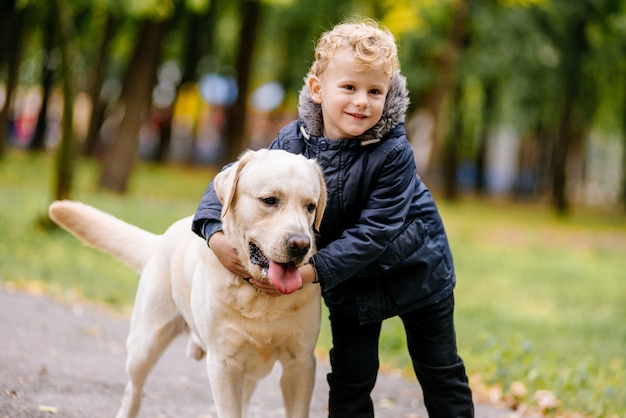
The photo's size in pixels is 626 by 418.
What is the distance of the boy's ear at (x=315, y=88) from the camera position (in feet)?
13.5

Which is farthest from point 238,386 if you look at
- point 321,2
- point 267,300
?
point 321,2

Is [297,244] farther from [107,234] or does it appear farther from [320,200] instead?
[107,234]

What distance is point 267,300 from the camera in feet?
12.4

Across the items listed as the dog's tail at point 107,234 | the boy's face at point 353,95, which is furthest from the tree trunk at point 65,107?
the boy's face at point 353,95

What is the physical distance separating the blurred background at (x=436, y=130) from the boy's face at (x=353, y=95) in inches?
47.5

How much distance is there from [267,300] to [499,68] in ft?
75.0

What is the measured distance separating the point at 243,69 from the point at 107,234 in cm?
1740

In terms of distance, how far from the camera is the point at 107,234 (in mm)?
4812

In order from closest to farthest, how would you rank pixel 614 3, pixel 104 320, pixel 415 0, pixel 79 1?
pixel 104 320 → pixel 79 1 → pixel 415 0 → pixel 614 3

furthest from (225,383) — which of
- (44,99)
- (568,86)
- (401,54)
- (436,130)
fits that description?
(44,99)

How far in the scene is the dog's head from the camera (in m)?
3.49

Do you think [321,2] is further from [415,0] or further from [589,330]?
[589,330]

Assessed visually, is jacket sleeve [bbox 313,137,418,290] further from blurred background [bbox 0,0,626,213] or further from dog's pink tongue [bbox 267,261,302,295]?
blurred background [bbox 0,0,626,213]

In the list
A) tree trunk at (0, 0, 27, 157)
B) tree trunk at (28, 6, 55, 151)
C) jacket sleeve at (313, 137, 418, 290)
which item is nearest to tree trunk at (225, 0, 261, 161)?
tree trunk at (0, 0, 27, 157)
